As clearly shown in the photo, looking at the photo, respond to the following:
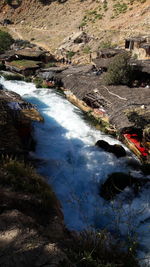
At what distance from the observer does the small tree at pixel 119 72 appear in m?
21.2

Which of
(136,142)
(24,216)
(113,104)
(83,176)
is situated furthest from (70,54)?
(24,216)

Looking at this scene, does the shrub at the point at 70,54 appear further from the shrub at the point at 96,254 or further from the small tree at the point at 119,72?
the shrub at the point at 96,254

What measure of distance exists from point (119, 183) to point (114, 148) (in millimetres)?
2931

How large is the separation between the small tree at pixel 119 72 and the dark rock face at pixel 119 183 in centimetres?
1051

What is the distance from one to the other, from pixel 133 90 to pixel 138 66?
4637mm

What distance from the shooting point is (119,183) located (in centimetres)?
1222

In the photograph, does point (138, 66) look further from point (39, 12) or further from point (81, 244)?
point (39, 12)

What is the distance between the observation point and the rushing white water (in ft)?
31.7

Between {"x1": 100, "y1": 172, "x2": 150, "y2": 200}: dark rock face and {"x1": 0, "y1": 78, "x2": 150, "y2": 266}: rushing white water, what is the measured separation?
25 cm

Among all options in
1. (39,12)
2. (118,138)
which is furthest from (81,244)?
(39,12)

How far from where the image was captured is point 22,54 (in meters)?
36.6

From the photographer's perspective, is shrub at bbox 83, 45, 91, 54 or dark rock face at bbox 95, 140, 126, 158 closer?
dark rock face at bbox 95, 140, 126, 158

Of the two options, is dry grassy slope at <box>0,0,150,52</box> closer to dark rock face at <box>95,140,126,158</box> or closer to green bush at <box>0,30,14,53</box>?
green bush at <box>0,30,14,53</box>

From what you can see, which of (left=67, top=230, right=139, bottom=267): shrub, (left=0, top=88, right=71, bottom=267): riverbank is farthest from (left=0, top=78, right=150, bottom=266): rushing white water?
(left=0, top=88, right=71, bottom=267): riverbank
